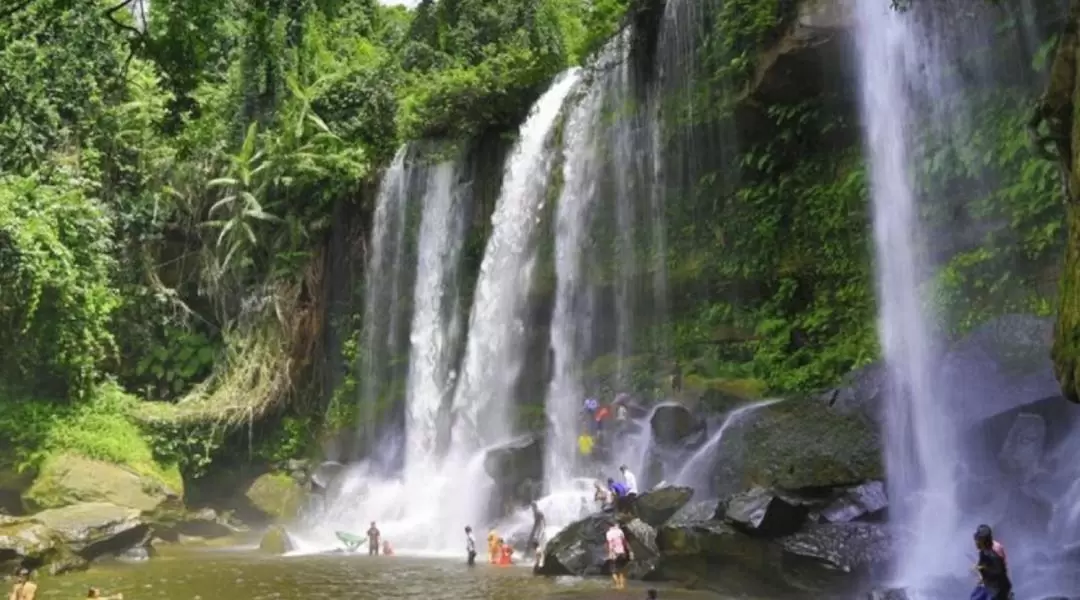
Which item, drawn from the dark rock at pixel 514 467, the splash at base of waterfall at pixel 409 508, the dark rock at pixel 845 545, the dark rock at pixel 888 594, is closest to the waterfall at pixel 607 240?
the dark rock at pixel 514 467

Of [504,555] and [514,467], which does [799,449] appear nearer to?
[504,555]

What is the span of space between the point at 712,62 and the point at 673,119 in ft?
4.05

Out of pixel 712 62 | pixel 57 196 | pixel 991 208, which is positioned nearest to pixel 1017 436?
pixel 991 208

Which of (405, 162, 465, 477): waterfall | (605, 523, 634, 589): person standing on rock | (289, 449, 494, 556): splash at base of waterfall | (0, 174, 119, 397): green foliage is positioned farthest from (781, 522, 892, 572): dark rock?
(0, 174, 119, 397): green foliage

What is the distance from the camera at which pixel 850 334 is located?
14258 mm

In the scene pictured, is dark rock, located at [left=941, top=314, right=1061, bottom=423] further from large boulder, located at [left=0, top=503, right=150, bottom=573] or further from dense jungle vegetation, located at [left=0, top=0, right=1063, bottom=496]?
large boulder, located at [left=0, top=503, right=150, bottom=573]

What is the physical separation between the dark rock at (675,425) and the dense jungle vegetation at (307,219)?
1.23 m

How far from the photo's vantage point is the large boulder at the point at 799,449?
34.4ft

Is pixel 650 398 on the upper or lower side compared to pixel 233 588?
upper

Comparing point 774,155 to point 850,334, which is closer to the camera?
point 850,334

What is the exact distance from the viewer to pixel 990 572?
6.75 metres

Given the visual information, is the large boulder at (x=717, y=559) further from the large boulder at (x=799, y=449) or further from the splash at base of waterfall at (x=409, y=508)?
the splash at base of waterfall at (x=409, y=508)

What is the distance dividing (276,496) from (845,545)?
48.8ft

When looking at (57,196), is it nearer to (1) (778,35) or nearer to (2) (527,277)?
(2) (527,277)
